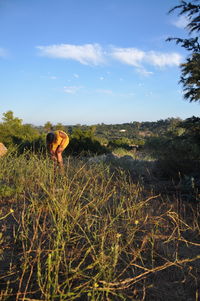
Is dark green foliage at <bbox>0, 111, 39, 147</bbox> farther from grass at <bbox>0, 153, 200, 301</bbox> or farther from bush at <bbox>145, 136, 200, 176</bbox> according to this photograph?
grass at <bbox>0, 153, 200, 301</bbox>

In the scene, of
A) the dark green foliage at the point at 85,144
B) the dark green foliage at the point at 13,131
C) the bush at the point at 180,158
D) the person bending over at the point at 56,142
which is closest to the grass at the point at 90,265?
the person bending over at the point at 56,142

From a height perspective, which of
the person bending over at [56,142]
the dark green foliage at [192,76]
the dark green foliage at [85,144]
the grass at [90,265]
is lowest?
the grass at [90,265]

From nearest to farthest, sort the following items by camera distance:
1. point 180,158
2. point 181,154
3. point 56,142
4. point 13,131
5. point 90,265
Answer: point 90,265, point 56,142, point 180,158, point 181,154, point 13,131

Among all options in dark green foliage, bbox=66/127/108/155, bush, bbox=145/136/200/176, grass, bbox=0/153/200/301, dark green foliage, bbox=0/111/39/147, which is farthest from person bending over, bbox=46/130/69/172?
dark green foliage, bbox=0/111/39/147

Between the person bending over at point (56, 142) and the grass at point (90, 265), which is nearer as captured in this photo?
the grass at point (90, 265)

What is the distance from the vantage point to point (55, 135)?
19.8 feet

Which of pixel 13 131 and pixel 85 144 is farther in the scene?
pixel 13 131

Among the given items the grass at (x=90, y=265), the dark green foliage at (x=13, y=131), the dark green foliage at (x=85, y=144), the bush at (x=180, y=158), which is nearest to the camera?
the grass at (x=90, y=265)

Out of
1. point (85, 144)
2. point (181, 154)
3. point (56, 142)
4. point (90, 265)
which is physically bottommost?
point (90, 265)

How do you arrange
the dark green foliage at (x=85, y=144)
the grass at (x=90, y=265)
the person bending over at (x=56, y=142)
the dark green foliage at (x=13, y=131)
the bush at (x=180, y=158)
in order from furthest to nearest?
1. the dark green foliage at (x=13, y=131)
2. the dark green foliage at (x=85, y=144)
3. the bush at (x=180, y=158)
4. the person bending over at (x=56, y=142)
5. the grass at (x=90, y=265)

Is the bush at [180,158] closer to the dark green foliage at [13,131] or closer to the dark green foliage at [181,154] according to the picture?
the dark green foliage at [181,154]

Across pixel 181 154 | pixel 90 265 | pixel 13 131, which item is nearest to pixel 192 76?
pixel 181 154

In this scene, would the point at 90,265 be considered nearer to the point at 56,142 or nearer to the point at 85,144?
the point at 56,142

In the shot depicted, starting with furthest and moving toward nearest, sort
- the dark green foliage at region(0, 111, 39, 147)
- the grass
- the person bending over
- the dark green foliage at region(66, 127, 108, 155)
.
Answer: the dark green foliage at region(0, 111, 39, 147), the dark green foliage at region(66, 127, 108, 155), the person bending over, the grass
